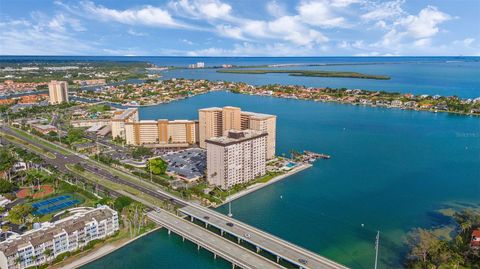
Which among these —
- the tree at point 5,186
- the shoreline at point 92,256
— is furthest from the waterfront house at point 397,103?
the tree at point 5,186

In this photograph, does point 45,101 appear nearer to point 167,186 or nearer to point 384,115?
point 167,186

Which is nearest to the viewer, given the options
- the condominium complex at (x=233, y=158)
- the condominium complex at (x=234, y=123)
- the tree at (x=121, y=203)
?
the tree at (x=121, y=203)

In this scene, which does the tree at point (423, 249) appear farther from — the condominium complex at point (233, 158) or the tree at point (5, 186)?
the tree at point (5, 186)

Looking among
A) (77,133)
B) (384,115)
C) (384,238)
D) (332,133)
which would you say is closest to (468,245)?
(384,238)

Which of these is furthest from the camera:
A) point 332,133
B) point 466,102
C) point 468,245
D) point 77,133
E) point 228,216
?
point 466,102

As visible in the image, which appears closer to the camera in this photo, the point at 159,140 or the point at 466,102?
the point at 159,140
